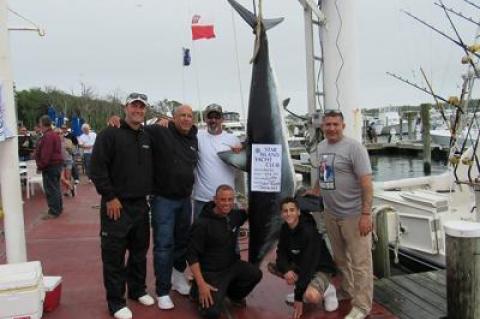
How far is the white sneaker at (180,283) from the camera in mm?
4051

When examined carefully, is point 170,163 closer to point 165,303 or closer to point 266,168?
point 266,168

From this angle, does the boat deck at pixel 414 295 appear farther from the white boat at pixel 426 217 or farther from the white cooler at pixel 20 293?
the white cooler at pixel 20 293

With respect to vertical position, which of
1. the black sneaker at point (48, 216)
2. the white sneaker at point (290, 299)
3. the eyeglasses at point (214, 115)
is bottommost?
the white sneaker at point (290, 299)

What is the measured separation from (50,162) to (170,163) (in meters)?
4.67

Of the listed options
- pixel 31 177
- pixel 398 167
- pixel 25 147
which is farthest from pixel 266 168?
pixel 398 167

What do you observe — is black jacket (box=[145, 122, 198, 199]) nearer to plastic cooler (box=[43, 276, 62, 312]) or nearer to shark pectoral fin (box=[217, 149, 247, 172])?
shark pectoral fin (box=[217, 149, 247, 172])

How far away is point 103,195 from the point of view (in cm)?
339

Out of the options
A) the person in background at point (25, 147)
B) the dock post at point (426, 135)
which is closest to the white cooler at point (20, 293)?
the person in background at point (25, 147)

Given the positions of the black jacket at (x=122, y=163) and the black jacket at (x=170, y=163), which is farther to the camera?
the black jacket at (x=170, y=163)

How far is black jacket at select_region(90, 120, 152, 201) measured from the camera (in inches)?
134

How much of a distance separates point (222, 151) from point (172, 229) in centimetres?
71

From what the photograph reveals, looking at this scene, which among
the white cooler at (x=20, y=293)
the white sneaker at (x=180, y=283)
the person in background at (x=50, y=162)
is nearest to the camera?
the white cooler at (x=20, y=293)

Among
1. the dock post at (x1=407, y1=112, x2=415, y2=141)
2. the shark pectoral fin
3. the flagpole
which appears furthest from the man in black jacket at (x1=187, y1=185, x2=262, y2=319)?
the dock post at (x1=407, y1=112, x2=415, y2=141)

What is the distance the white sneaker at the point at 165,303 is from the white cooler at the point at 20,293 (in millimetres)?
833
